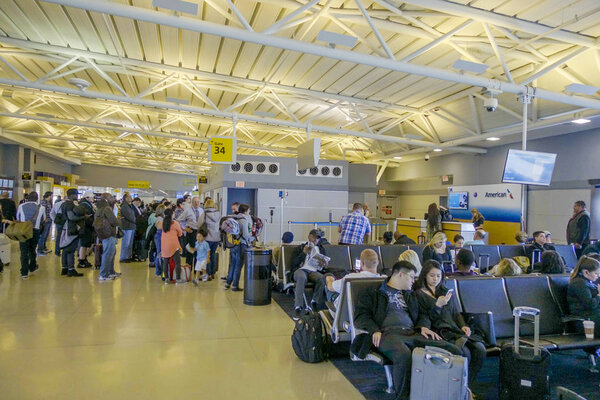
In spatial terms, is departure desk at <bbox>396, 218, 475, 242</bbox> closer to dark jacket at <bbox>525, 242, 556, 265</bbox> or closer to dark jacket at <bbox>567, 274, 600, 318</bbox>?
dark jacket at <bbox>525, 242, 556, 265</bbox>

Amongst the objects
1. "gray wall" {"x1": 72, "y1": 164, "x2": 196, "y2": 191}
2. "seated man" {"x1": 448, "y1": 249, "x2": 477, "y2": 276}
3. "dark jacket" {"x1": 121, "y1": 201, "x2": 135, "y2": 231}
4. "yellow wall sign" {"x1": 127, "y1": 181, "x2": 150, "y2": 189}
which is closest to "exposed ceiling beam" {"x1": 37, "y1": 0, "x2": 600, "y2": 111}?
"seated man" {"x1": 448, "y1": 249, "x2": 477, "y2": 276}

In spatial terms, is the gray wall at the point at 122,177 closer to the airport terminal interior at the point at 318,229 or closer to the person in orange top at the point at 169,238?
the airport terminal interior at the point at 318,229

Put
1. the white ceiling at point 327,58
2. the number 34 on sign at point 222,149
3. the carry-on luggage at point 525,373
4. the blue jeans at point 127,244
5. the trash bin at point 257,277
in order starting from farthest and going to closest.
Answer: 1. the number 34 on sign at point 222,149
2. the blue jeans at point 127,244
3. the trash bin at point 257,277
4. the white ceiling at point 327,58
5. the carry-on luggage at point 525,373

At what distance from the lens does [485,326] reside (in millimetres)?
3404

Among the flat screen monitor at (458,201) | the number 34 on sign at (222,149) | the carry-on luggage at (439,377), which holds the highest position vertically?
the number 34 on sign at (222,149)

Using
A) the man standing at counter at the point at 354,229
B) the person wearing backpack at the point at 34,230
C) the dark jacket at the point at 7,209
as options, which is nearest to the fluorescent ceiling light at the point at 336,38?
the man standing at counter at the point at 354,229

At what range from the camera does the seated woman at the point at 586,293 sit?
3.73 metres

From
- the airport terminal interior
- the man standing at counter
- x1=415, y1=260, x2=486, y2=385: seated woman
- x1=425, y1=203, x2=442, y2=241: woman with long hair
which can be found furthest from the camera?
x1=425, y1=203, x2=442, y2=241: woman with long hair

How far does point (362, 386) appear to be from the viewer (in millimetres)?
3330

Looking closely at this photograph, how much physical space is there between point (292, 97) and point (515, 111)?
246 inches

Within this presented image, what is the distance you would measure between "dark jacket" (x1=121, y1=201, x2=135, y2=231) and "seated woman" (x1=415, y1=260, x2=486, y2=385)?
24.6ft

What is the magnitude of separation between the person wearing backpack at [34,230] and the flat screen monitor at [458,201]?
1387 cm

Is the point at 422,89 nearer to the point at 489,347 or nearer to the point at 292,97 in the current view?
the point at 292,97

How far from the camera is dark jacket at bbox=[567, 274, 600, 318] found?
3.73 meters
